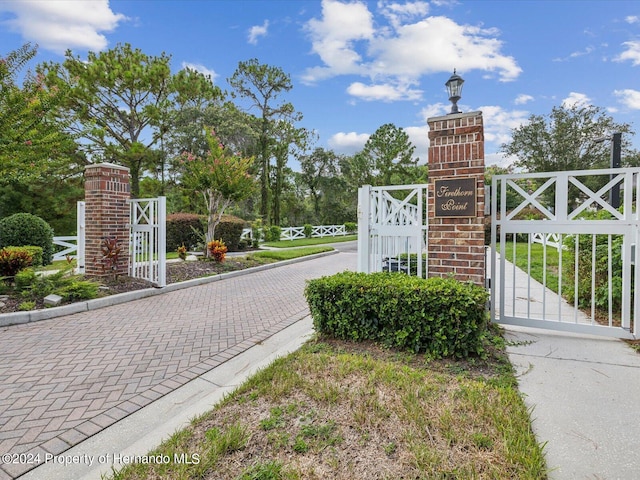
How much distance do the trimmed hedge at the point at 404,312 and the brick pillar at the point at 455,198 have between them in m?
0.45

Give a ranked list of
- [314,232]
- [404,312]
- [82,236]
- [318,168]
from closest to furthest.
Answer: [404,312], [82,236], [314,232], [318,168]

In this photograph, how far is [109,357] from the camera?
11.9ft

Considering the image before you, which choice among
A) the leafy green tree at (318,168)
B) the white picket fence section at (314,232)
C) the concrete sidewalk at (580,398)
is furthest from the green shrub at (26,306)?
the leafy green tree at (318,168)

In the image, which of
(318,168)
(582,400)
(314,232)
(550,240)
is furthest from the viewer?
(318,168)

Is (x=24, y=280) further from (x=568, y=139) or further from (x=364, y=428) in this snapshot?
(x=568, y=139)

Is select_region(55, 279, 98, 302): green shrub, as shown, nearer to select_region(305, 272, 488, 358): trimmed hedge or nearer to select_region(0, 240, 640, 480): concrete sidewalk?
select_region(0, 240, 640, 480): concrete sidewalk

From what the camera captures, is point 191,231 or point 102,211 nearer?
point 102,211

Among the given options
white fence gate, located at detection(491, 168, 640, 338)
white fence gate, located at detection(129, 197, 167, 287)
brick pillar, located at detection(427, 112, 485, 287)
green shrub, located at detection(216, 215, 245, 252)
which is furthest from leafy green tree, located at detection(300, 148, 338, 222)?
brick pillar, located at detection(427, 112, 485, 287)

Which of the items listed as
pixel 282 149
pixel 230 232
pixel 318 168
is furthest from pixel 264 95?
pixel 230 232

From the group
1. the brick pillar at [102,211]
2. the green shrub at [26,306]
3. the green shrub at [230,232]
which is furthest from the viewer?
the green shrub at [230,232]

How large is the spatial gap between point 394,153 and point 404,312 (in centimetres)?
3077

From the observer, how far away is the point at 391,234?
4656mm

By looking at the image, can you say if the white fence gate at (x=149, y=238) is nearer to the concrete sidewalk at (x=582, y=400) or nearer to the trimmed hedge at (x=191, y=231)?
the concrete sidewalk at (x=582, y=400)

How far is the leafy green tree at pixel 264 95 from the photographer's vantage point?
83.8 feet
